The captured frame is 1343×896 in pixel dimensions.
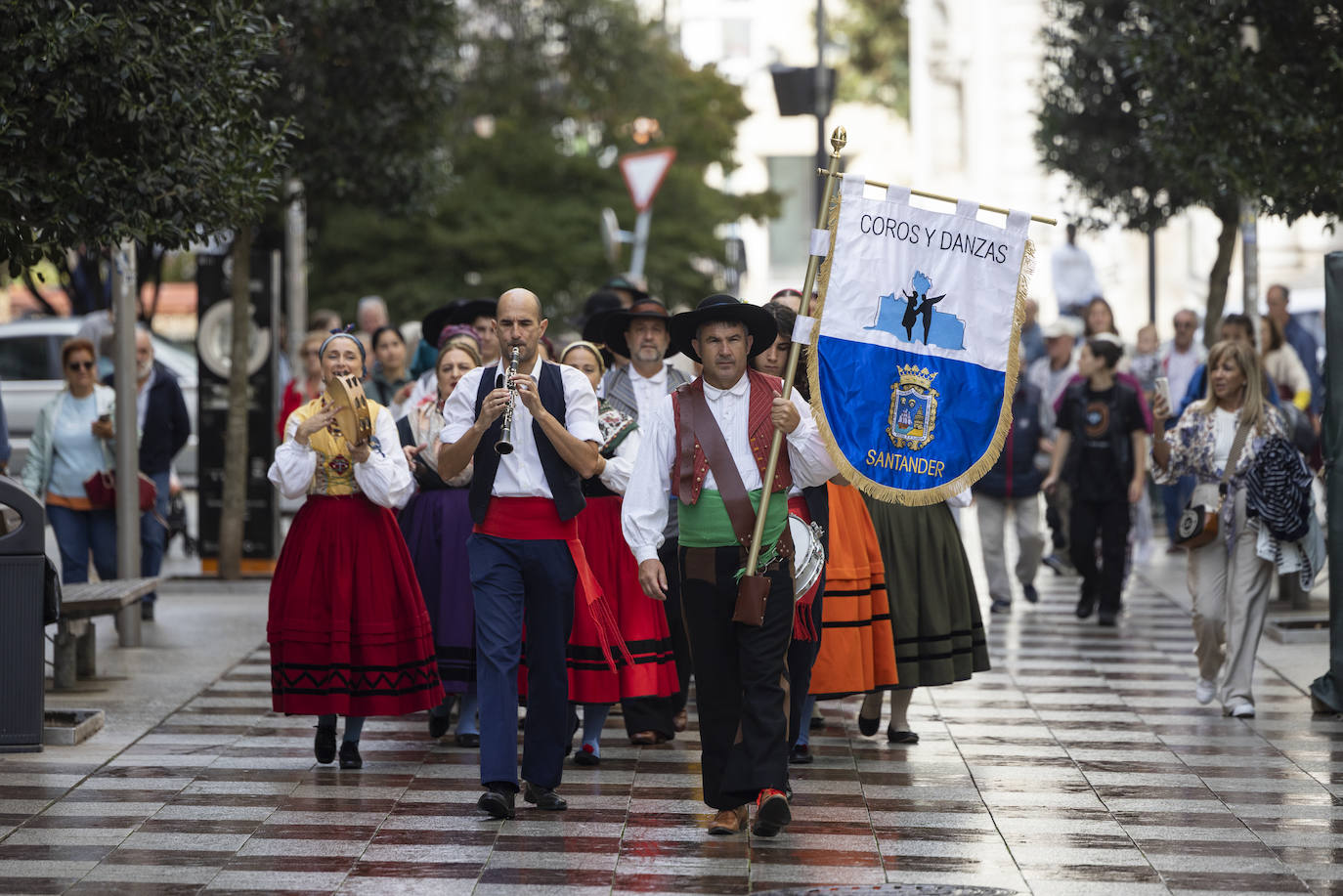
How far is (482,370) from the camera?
759 centimetres

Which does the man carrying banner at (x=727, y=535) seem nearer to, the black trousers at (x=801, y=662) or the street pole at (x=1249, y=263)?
the black trousers at (x=801, y=662)

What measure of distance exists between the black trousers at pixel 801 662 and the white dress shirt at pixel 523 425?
1.06 m

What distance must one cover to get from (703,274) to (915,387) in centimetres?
1917

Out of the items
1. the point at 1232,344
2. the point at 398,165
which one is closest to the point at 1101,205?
the point at 398,165

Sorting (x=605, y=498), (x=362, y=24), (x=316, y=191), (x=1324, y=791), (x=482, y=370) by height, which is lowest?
(x=1324, y=791)

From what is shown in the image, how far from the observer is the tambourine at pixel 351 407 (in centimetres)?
792

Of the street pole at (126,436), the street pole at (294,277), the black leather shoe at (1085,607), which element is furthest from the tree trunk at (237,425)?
the black leather shoe at (1085,607)

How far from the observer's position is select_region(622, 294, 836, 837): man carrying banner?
6855mm

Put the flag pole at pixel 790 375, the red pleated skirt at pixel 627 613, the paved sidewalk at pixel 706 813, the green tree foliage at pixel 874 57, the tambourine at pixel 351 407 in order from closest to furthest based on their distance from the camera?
the paved sidewalk at pixel 706 813
the flag pole at pixel 790 375
the tambourine at pixel 351 407
the red pleated skirt at pixel 627 613
the green tree foliage at pixel 874 57

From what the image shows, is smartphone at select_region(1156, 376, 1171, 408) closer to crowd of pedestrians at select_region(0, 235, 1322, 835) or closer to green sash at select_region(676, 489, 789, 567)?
crowd of pedestrians at select_region(0, 235, 1322, 835)

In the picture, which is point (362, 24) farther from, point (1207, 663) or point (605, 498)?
point (1207, 663)

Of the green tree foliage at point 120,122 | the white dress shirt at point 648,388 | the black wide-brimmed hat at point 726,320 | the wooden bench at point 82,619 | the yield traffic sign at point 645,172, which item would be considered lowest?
the wooden bench at point 82,619

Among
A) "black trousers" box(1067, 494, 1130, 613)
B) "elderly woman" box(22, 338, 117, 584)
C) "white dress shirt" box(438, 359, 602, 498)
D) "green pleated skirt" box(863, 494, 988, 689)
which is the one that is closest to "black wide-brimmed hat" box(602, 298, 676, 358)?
"green pleated skirt" box(863, 494, 988, 689)

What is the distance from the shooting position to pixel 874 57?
58156mm
